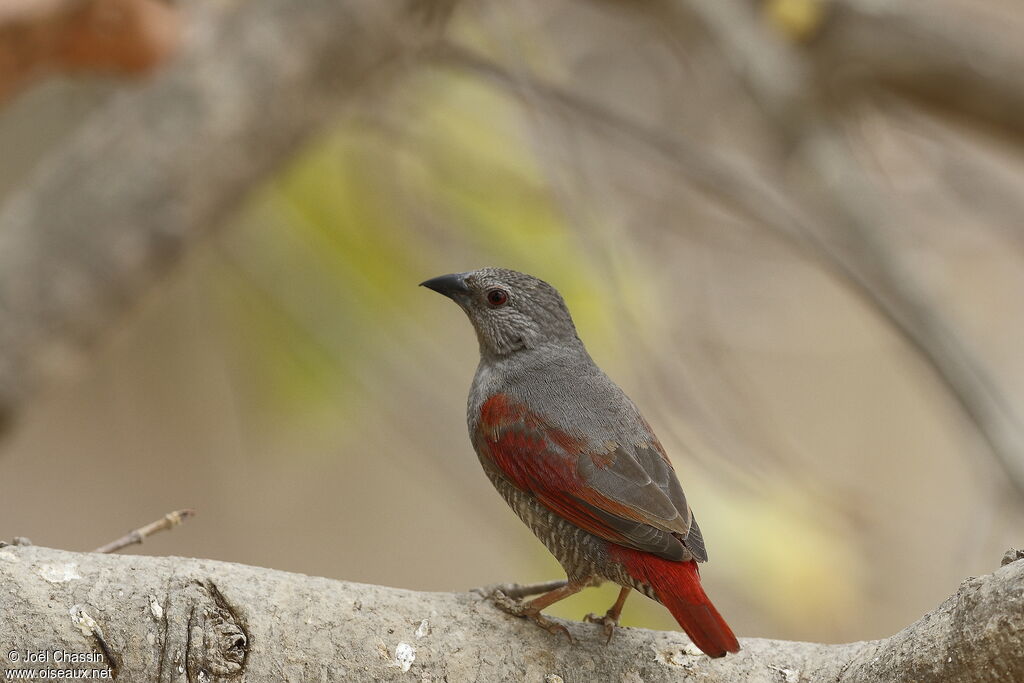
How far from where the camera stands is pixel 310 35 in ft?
15.6

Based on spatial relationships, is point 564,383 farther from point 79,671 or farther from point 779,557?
point 779,557

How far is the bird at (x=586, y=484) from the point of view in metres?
2.33

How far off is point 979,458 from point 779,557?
3.14 feet

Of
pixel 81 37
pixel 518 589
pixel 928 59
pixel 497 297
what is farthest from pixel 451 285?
pixel 928 59

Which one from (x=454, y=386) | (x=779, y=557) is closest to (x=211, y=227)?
(x=454, y=386)

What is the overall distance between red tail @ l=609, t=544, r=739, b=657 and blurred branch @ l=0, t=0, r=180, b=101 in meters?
3.19

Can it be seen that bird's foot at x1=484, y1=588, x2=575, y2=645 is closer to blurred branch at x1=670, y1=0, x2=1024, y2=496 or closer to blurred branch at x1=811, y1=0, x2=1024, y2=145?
blurred branch at x1=670, y1=0, x2=1024, y2=496

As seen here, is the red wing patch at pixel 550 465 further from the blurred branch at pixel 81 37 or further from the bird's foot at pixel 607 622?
the blurred branch at pixel 81 37

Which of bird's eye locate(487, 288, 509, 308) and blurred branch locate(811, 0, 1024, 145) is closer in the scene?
bird's eye locate(487, 288, 509, 308)

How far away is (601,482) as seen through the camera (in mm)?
2436

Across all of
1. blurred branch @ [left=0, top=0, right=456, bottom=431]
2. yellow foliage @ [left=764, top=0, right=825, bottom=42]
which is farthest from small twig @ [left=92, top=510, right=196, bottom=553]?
yellow foliage @ [left=764, top=0, right=825, bottom=42]

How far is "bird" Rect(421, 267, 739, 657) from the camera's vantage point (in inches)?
91.7

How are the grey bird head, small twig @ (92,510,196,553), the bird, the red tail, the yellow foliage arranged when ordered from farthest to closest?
1. the yellow foliage
2. the grey bird head
3. the bird
4. small twig @ (92,510,196,553)
5. the red tail

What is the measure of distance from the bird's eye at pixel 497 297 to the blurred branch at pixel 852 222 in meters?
1.06
